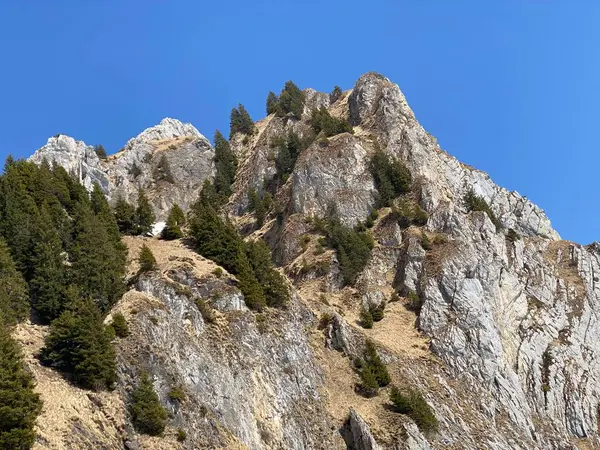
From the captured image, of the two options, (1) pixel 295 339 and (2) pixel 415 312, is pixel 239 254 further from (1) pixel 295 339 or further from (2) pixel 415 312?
(2) pixel 415 312

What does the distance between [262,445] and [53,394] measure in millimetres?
15483

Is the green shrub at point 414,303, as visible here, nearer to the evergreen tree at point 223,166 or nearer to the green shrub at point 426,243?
the green shrub at point 426,243

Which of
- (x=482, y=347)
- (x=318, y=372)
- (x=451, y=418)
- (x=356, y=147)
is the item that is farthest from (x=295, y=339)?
(x=356, y=147)

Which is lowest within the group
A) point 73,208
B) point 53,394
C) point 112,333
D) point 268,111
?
point 53,394

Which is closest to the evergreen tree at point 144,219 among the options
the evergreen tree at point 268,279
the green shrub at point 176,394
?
the evergreen tree at point 268,279

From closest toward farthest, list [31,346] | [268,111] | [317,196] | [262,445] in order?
[31,346] → [262,445] → [317,196] → [268,111]

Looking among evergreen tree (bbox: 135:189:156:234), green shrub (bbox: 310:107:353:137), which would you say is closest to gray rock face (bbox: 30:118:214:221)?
green shrub (bbox: 310:107:353:137)

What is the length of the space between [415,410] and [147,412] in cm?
2357

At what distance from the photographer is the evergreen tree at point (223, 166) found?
105m

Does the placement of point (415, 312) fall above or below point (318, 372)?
above

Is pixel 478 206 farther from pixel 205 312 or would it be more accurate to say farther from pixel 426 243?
pixel 205 312

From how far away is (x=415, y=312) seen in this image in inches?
2505

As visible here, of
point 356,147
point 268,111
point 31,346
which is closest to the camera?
point 31,346

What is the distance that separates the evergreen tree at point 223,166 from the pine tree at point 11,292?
6129 centimetres
